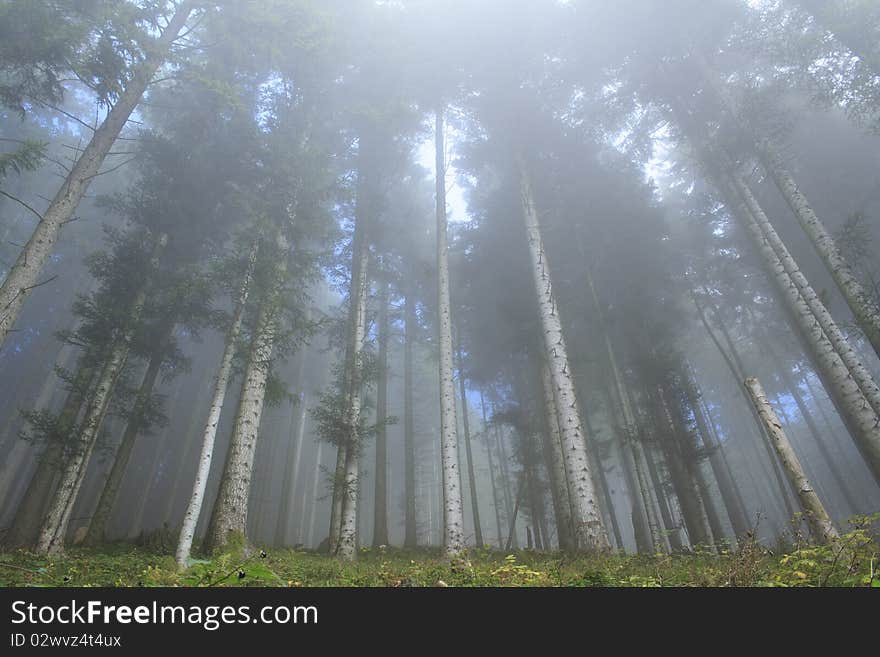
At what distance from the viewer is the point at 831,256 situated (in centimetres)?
868

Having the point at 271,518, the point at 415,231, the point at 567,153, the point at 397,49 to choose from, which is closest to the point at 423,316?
the point at 415,231

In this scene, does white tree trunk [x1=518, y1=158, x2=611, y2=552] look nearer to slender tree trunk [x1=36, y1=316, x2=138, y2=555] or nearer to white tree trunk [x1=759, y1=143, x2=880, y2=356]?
white tree trunk [x1=759, y1=143, x2=880, y2=356]

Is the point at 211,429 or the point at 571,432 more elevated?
the point at 571,432

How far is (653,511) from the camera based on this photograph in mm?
11742

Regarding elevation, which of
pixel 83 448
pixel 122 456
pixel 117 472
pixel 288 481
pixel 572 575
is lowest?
pixel 572 575

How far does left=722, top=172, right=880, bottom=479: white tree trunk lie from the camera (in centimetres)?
746

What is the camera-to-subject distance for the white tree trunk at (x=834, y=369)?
7.46 metres

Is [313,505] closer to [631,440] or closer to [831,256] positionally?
[631,440]

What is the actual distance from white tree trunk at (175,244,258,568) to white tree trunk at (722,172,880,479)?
39.7 ft

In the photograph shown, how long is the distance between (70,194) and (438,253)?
8423 millimetres

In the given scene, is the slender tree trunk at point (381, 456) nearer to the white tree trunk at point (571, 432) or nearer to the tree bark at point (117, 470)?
the white tree trunk at point (571, 432)

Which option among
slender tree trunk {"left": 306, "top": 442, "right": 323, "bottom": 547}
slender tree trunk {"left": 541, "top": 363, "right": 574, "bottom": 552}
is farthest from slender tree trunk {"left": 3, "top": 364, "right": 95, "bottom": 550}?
slender tree trunk {"left": 306, "top": 442, "right": 323, "bottom": 547}

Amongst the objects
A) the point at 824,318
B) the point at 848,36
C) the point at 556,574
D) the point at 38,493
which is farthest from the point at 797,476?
the point at 38,493

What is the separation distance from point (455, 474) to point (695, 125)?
506 inches
